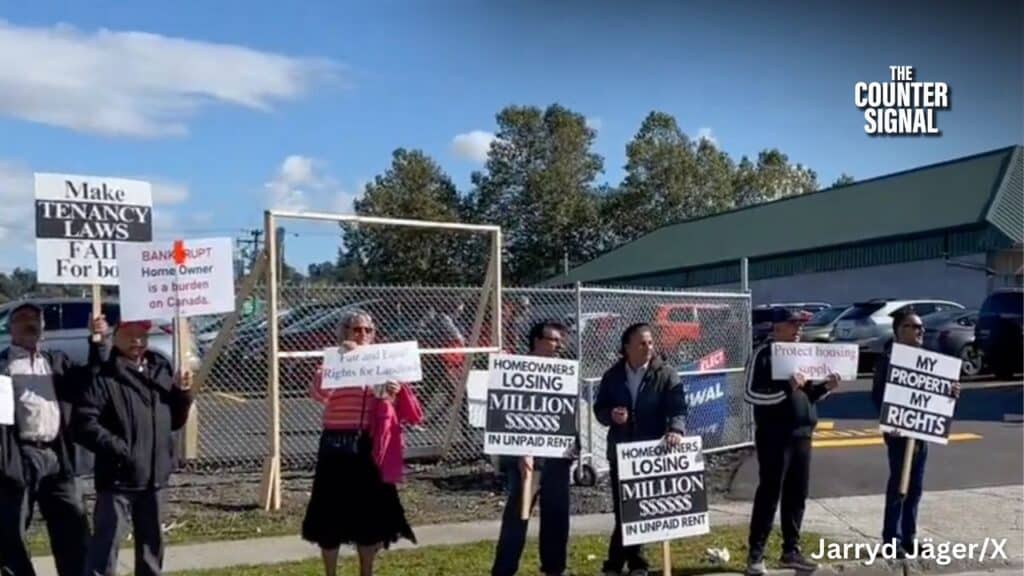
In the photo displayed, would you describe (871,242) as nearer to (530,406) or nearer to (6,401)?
(530,406)

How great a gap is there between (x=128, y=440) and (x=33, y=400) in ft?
1.90

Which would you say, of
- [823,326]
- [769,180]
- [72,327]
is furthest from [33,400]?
[769,180]

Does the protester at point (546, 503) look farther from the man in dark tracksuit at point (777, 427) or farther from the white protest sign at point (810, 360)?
the white protest sign at point (810, 360)

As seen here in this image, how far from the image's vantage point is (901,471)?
24.8 feet

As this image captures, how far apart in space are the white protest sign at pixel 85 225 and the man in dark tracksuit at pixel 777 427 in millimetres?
4353

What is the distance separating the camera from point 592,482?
1015 cm

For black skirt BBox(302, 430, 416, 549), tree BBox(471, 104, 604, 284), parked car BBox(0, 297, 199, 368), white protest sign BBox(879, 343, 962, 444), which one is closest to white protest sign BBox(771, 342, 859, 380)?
white protest sign BBox(879, 343, 962, 444)

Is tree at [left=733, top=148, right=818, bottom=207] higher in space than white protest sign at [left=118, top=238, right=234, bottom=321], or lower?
higher

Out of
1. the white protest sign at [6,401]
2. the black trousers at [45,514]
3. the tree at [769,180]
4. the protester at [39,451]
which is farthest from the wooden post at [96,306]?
the tree at [769,180]

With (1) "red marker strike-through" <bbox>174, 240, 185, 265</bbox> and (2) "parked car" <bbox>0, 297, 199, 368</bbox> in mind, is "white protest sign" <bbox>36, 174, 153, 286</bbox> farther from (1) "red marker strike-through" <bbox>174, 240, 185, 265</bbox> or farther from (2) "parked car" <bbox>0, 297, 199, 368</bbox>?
(2) "parked car" <bbox>0, 297, 199, 368</bbox>

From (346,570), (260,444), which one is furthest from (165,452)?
(260,444)

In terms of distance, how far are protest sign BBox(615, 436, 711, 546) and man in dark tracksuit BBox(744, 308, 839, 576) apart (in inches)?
23.7

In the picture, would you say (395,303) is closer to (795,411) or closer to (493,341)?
(493,341)

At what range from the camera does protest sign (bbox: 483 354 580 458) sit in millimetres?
6785
